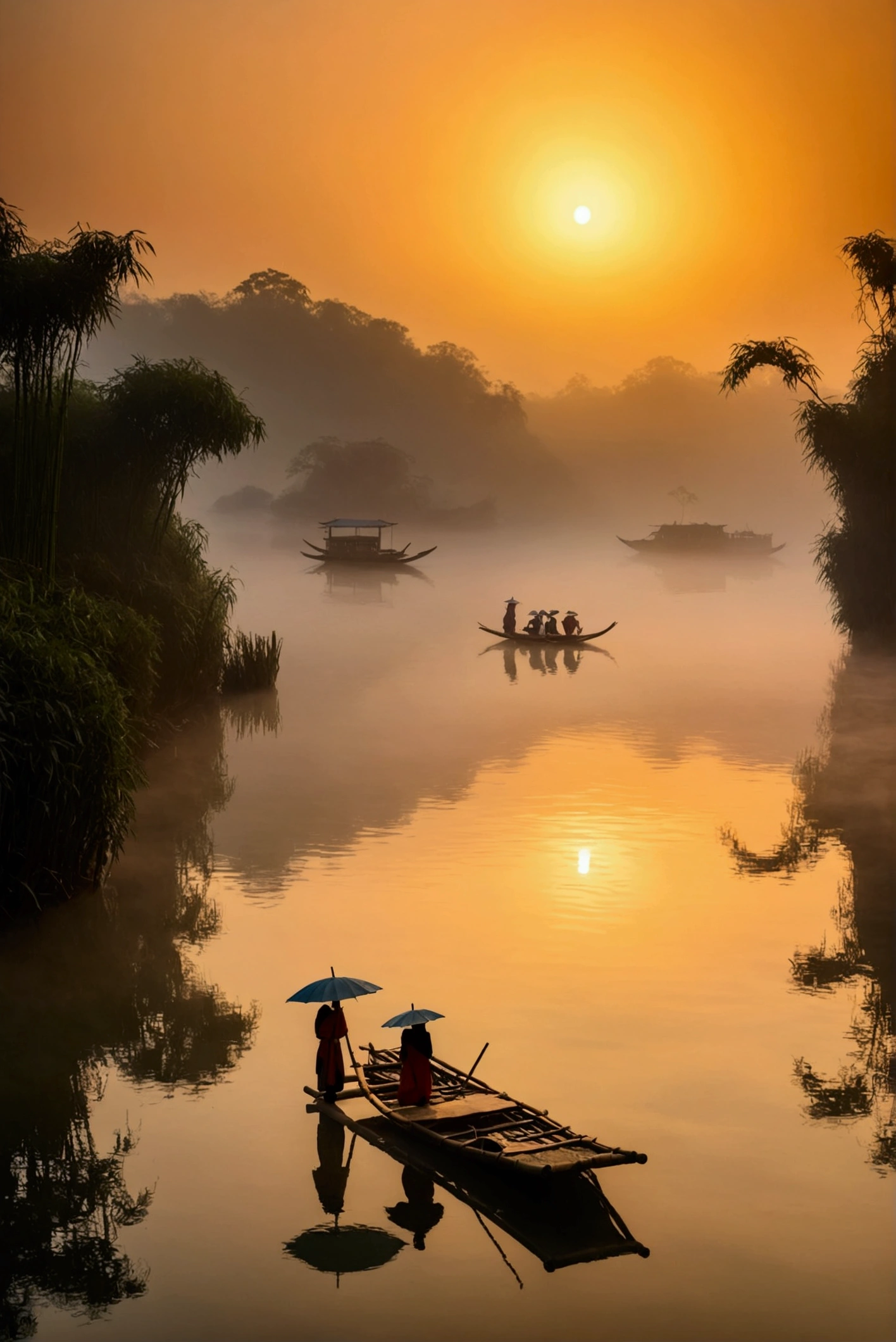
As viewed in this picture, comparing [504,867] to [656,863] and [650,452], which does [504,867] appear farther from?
[650,452]

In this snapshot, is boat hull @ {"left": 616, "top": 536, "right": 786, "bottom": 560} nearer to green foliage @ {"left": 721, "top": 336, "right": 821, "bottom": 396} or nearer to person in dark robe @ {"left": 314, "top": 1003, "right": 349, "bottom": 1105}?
green foliage @ {"left": 721, "top": 336, "right": 821, "bottom": 396}

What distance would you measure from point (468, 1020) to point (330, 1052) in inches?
55.4

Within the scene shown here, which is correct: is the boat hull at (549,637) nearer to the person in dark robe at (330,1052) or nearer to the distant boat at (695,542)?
the person in dark robe at (330,1052)

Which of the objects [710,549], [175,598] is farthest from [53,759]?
[710,549]

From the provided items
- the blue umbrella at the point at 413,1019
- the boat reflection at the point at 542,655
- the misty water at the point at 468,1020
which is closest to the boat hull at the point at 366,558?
the boat reflection at the point at 542,655

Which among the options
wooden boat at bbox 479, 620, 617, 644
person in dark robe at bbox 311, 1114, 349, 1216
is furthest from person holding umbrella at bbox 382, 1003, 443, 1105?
wooden boat at bbox 479, 620, 617, 644

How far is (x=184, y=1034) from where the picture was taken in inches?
327

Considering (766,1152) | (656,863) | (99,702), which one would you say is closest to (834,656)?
(656,863)

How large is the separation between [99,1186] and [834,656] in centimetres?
2394

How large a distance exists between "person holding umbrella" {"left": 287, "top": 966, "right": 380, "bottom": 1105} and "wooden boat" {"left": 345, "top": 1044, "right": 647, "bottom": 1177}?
0.40ft

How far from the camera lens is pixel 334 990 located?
725cm

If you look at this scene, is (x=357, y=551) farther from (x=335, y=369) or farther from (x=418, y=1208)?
(x=418, y=1208)

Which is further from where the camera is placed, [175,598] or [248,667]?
[248,667]

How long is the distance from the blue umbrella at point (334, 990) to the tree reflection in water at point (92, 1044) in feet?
2.70
